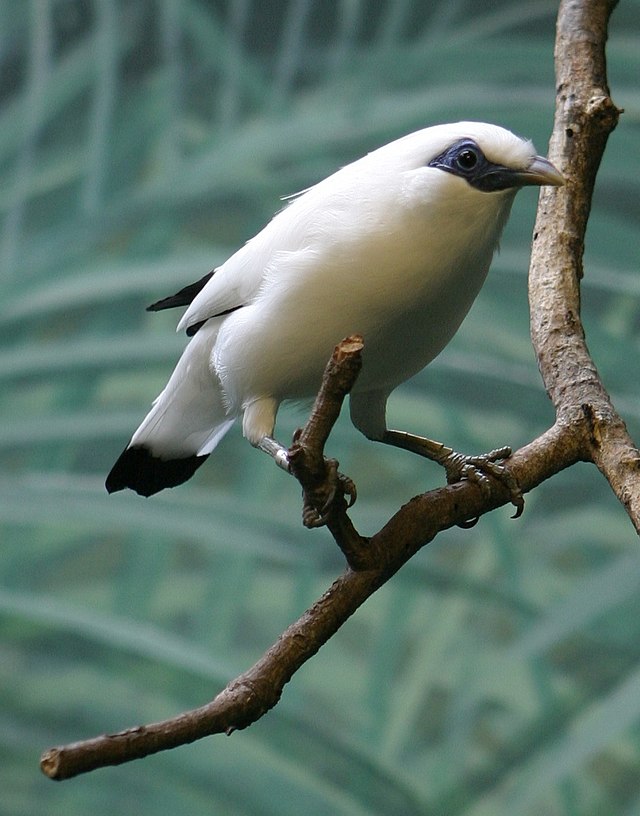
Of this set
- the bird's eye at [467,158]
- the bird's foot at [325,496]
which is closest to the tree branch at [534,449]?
the bird's foot at [325,496]

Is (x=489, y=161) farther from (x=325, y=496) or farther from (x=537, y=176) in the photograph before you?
(x=325, y=496)

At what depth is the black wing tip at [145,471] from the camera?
4.41 ft

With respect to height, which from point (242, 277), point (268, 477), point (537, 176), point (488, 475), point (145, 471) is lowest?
point (268, 477)

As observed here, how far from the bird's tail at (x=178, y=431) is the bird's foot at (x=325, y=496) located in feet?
1.39

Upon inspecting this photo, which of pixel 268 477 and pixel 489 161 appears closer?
pixel 489 161

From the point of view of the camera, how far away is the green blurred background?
78.1 inches

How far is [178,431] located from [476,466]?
446mm

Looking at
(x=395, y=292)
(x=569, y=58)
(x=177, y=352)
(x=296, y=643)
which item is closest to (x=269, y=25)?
(x=177, y=352)

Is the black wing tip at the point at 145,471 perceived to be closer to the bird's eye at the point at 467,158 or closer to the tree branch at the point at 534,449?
the tree branch at the point at 534,449

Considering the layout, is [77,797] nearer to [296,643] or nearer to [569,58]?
[296,643]

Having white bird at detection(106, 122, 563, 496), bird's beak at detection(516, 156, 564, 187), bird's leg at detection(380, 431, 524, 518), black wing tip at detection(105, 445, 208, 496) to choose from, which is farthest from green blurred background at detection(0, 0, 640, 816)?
bird's beak at detection(516, 156, 564, 187)

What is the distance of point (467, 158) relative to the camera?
0.97m

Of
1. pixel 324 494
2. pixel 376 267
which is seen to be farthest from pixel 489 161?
pixel 324 494

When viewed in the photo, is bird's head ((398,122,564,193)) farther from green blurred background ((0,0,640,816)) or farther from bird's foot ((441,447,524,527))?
green blurred background ((0,0,640,816))
